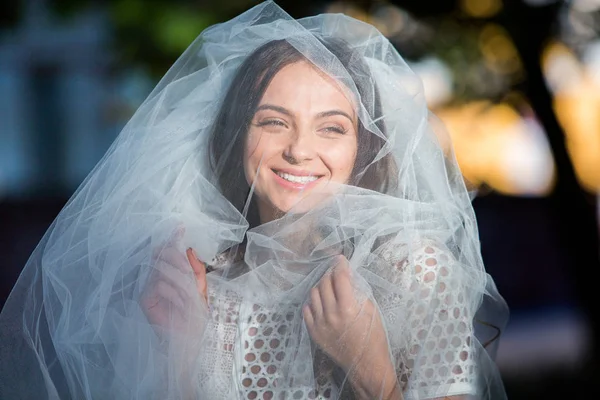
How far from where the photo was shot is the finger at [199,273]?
2096mm

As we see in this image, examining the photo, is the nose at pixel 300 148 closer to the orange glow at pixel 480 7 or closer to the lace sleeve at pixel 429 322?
the lace sleeve at pixel 429 322

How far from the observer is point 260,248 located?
6.82ft

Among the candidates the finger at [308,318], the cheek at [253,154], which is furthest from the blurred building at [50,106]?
the finger at [308,318]

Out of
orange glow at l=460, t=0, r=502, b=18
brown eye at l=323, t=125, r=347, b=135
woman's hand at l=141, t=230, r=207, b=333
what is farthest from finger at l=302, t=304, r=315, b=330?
orange glow at l=460, t=0, r=502, b=18

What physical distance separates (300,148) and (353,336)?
452 millimetres

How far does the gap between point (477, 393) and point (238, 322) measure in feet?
1.95

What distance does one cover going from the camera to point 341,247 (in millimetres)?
2043

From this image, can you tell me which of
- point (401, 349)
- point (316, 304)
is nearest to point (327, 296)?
point (316, 304)

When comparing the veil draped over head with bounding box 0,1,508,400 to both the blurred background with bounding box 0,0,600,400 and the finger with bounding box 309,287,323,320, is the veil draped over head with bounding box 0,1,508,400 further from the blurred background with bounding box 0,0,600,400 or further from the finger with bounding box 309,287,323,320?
the blurred background with bounding box 0,0,600,400

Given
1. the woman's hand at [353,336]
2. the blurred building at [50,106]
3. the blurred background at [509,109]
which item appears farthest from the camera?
the blurred building at [50,106]

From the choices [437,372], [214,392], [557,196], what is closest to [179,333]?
[214,392]

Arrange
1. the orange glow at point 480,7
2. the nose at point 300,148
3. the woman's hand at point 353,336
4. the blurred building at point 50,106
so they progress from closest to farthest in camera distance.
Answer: the woman's hand at point 353,336 → the nose at point 300,148 → the orange glow at point 480,7 → the blurred building at point 50,106

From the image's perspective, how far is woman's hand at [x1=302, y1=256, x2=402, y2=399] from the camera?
1.90 metres

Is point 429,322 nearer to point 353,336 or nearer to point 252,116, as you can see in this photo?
point 353,336
